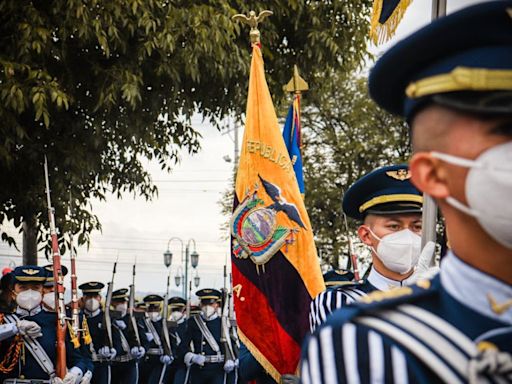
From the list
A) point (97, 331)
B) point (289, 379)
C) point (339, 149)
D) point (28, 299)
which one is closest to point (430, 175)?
point (289, 379)

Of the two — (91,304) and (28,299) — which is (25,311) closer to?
(28,299)

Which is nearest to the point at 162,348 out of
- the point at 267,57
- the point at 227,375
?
the point at 227,375

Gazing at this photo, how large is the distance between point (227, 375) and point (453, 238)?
13.8 meters

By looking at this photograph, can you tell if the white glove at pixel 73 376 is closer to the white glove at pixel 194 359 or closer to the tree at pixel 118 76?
the tree at pixel 118 76

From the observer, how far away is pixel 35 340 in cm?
907

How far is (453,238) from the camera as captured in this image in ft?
6.06

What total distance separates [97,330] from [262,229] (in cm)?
992

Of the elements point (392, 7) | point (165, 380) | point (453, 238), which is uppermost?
point (392, 7)

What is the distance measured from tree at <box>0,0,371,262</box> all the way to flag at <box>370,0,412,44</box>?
5.22 meters

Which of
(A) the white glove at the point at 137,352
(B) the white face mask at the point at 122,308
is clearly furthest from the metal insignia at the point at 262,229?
(B) the white face mask at the point at 122,308

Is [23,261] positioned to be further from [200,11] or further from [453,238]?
[453,238]

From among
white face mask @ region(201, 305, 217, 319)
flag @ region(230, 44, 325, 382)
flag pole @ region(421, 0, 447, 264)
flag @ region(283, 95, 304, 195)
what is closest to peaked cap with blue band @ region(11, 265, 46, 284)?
flag @ region(283, 95, 304, 195)

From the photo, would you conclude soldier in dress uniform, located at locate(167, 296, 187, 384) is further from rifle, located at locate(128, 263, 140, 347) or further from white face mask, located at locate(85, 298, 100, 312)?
white face mask, located at locate(85, 298, 100, 312)

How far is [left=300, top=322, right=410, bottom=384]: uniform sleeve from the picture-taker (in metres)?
1.70
